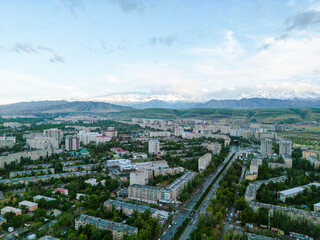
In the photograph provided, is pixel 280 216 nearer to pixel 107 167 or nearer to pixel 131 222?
pixel 131 222

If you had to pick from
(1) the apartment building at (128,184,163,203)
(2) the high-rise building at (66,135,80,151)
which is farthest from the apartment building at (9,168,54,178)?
(2) the high-rise building at (66,135,80,151)

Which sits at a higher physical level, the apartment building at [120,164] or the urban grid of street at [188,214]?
the apartment building at [120,164]

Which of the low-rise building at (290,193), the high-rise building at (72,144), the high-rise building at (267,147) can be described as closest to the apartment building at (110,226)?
the low-rise building at (290,193)

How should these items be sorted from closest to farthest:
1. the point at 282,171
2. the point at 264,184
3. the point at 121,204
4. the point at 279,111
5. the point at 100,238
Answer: the point at 100,238 → the point at 121,204 → the point at 264,184 → the point at 282,171 → the point at 279,111

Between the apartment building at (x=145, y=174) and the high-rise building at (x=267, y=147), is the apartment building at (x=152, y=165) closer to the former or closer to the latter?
the apartment building at (x=145, y=174)

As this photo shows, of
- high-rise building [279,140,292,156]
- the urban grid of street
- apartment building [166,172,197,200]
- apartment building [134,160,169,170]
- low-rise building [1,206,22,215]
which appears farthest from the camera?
high-rise building [279,140,292,156]

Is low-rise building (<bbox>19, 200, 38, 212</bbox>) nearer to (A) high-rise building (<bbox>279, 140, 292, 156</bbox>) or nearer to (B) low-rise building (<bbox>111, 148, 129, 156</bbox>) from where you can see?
(B) low-rise building (<bbox>111, 148, 129, 156</bbox>)

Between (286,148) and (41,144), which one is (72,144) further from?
(286,148)

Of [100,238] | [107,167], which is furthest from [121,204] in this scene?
[107,167]

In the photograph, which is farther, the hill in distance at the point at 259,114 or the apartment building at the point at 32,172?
the hill in distance at the point at 259,114
